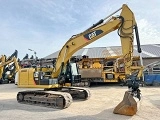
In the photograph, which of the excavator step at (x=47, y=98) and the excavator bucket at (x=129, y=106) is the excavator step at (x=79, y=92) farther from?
the excavator bucket at (x=129, y=106)

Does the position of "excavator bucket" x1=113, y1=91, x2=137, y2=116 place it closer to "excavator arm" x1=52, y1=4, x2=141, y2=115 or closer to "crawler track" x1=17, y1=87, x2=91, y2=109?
"excavator arm" x1=52, y1=4, x2=141, y2=115

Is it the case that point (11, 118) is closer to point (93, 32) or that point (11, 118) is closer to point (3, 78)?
point (93, 32)

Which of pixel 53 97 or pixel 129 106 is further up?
pixel 53 97

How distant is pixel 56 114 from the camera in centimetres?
901

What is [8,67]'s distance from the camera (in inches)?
1094

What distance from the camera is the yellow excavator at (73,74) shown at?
9.45 meters

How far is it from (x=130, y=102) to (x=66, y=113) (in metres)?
2.59

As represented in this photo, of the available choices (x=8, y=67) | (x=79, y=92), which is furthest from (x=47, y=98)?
(x=8, y=67)

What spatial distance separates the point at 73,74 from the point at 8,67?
17461 mm

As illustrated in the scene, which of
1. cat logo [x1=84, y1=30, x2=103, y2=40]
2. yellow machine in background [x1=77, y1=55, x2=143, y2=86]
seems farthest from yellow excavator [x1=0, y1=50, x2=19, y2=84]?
cat logo [x1=84, y1=30, x2=103, y2=40]

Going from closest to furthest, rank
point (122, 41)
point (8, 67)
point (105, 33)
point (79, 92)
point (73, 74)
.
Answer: point (122, 41) < point (105, 33) < point (73, 74) < point (79, 92) < point (8, 67)

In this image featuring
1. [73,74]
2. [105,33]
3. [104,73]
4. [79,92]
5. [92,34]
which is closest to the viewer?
[105,33]

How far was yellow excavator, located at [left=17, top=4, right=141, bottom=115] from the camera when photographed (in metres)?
9.45

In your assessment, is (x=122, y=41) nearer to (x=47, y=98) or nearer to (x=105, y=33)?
(x=105, y=33)
